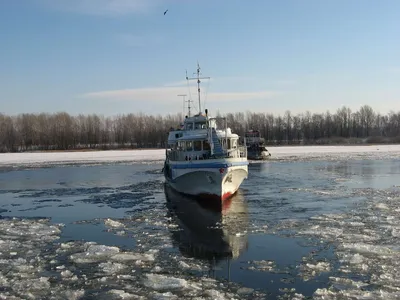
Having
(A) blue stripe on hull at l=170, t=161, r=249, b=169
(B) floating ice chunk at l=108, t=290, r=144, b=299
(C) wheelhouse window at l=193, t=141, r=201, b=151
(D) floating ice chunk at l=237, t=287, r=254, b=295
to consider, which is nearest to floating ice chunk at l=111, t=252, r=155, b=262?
(B) floating ice chunk at l=108, t=290, r=144, b=299

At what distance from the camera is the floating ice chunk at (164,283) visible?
10.7m

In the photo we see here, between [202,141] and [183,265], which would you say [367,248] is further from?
[202,141]

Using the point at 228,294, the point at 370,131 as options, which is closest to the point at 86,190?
the point at 228,294

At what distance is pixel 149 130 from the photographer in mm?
134000

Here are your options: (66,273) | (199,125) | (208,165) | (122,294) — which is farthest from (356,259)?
(199,125)

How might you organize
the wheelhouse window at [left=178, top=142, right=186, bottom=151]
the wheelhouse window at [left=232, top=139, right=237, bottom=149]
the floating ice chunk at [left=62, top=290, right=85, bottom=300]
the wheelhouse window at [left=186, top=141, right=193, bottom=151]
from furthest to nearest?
the wheelhouse window at [left=232, top=139, right=237, bottom=149] < the wheelhouse window at [left=178, top=142, right=186, bottom=151] < the wheelhouse window at [left=186, top=141, right=193, bottom=151] < the floating ice chunk at [left=62, top=290, right=85, bottom=300]

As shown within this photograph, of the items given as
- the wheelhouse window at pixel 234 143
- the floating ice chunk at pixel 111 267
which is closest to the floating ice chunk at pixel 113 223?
the floating ice chunk at pixel 111 267

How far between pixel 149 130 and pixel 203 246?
395ft

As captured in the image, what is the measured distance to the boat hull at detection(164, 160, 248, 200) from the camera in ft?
75.4

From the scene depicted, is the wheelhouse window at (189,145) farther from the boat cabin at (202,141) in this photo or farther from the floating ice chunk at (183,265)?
the floating ice chunk at (183,265)

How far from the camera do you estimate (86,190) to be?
104ft

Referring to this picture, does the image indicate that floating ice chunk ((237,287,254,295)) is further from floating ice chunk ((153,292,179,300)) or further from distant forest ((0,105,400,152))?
distant forest ((0,105,400,152))

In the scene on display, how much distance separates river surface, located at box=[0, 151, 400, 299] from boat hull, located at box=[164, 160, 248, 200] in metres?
0.69

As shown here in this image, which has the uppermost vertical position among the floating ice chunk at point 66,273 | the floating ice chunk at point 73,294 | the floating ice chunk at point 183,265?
the floating ice chunk at point 66,273
